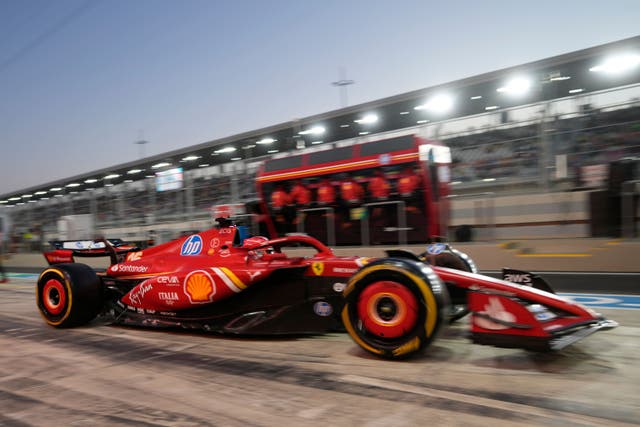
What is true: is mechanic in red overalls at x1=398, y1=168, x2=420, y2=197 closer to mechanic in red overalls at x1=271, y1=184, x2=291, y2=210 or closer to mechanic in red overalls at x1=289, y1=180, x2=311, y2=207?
mechanic in red overalls at x1=289, y1=180, x2=311, y2=207

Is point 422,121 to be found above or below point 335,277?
above

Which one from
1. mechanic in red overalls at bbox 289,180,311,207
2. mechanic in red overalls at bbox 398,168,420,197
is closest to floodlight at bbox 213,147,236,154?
mechanic in red overalls at bbox 289,180,311,207

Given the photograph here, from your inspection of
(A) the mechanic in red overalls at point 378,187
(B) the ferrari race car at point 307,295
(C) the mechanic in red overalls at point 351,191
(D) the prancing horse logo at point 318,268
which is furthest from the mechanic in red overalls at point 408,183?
(D) the prancing horse logo at point 318,268

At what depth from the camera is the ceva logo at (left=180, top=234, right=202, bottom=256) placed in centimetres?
488

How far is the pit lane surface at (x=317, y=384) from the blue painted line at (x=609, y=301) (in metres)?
1.02

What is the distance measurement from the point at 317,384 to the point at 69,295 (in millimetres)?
3532

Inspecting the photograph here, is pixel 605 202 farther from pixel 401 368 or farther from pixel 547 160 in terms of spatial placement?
pixel 401 368

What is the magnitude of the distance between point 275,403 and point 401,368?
3.08 ft

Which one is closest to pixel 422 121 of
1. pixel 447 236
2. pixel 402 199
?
pixel 402 199

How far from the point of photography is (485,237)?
8.81 metres

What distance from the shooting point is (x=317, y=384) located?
290 cm

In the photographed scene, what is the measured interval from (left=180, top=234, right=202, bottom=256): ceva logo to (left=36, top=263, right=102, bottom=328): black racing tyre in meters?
1.19

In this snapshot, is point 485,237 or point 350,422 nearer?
point 350,422

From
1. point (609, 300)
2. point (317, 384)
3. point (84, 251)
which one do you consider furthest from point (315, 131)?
point (317, 384)
